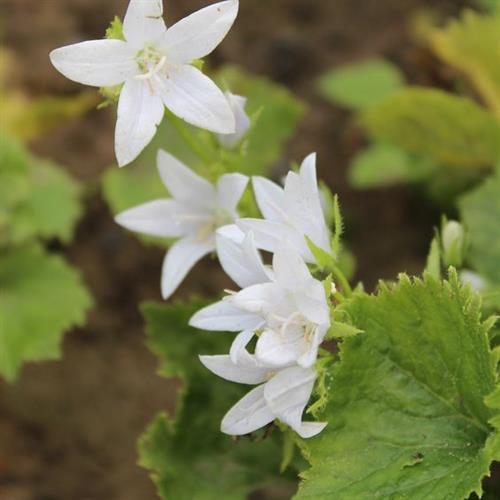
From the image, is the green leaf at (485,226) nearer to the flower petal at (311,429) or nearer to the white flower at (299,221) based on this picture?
the white flower at (299,221)

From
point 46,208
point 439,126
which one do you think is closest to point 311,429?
point 439,126

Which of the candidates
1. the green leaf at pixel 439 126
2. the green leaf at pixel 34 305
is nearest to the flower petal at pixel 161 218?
the green leaf at pixel 34 305

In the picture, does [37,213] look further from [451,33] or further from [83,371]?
[451,33]

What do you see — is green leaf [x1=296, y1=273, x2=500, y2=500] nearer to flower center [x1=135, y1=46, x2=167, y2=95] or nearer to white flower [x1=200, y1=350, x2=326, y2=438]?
white flower [x1=200, y1=350, x2=326, y2=438]

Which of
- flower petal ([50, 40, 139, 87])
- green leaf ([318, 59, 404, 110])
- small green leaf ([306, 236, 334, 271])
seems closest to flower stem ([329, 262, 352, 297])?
small green leaf ([306, 236, 334, 271])

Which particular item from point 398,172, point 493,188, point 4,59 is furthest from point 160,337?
point 4,59
